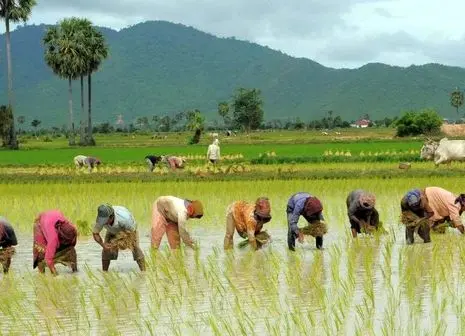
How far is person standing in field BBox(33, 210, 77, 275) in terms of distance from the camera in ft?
28.1

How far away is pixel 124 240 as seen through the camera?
8.80 meters

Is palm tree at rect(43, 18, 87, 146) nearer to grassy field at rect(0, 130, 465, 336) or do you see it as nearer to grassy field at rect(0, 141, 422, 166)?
grassy field at rect(0, 141, 422, 166)

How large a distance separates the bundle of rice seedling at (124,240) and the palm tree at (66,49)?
54.9 meters

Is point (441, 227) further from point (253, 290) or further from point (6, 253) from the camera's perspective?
point (6, 253)

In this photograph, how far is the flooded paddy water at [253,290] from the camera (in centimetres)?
636

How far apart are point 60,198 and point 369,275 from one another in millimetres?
10300

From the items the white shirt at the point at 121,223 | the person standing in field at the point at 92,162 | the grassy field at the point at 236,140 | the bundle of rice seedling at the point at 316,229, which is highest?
the white shirt at the point at 121,223

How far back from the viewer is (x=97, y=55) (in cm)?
6494

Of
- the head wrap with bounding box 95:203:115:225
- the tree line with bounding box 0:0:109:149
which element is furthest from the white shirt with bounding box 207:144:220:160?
the tree line with bounding box 0:0:109:149

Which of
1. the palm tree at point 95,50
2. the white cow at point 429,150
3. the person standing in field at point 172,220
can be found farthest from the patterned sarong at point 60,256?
the palm tree at point 95,50

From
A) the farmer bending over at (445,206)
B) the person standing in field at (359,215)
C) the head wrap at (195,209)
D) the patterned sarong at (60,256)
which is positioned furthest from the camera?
the farmer bending over at (445,206)

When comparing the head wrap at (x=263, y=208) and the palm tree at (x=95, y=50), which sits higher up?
the palm tree at (x=95, y=50)

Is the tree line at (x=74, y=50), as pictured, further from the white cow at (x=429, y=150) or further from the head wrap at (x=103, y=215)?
the head wrap at (x=103, y=215)

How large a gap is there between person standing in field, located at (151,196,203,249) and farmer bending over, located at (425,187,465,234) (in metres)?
3.17
